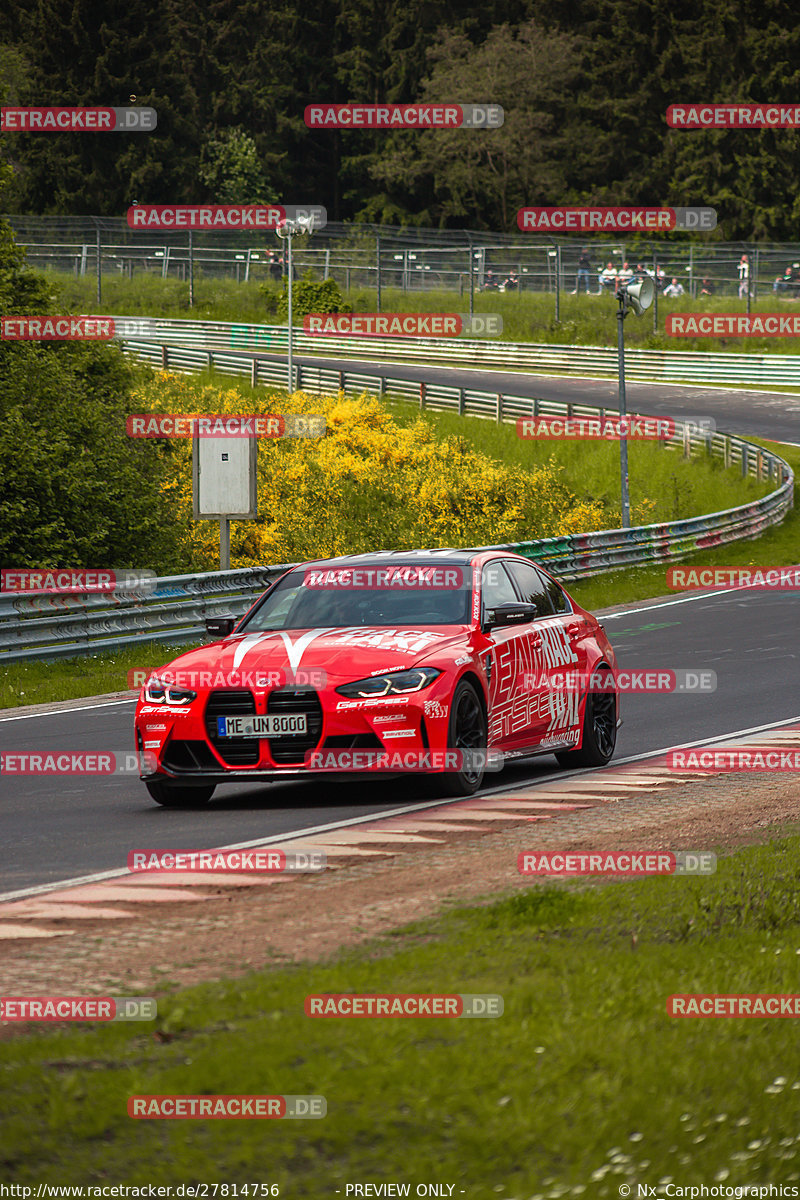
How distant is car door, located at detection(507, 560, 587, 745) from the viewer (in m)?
12.2

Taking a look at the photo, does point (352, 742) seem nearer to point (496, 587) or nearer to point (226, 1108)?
point (496, 587)

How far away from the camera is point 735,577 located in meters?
33.3

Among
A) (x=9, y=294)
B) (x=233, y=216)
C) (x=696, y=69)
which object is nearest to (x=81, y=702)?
(x=9, y=294)

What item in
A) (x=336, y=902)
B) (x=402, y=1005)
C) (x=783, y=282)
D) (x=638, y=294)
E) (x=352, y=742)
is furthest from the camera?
(x=783, y=282)

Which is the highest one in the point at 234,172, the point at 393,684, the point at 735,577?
the point at 234,172

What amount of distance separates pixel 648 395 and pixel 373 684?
2019 inches

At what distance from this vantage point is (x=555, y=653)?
1265 centimetres

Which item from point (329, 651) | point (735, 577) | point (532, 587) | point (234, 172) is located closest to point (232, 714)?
point (329, 651)

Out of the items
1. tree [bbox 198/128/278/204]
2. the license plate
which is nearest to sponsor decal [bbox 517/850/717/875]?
the license plate

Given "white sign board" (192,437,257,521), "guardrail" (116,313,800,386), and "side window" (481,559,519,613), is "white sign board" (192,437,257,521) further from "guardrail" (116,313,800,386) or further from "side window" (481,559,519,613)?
"guardrail" (116,313,800,386)

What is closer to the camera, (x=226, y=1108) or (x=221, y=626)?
(x=226, y=1108)

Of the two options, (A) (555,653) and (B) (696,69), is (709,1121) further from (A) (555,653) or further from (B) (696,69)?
(B) (696,69)

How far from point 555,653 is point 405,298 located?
198 feet

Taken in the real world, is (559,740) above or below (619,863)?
below
